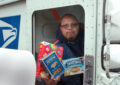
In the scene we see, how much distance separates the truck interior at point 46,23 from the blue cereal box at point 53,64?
1.19 feet

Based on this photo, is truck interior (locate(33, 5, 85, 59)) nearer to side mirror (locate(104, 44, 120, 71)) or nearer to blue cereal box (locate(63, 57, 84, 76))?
blue cereal box (locate(63, 57, 84, 76))

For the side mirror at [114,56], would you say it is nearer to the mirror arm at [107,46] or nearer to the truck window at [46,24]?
the mirror arm at [107,46]

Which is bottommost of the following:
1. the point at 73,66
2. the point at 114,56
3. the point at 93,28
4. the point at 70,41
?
the point at 73,66

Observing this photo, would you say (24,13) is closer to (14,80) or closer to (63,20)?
(63,20)

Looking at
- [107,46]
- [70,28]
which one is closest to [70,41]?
[70,28]

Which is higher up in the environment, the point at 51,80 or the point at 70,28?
the point at 70,28

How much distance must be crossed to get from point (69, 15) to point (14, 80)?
1142 millimetres

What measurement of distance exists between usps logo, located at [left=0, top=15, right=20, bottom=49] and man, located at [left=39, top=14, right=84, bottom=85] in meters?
0.67

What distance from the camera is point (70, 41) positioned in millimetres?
1832

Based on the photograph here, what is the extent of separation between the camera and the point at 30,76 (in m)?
0.99

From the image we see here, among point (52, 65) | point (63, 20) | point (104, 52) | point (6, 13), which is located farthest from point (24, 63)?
point (6, 13)

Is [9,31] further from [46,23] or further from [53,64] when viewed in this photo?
[53,64]

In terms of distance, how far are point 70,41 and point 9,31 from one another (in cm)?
99

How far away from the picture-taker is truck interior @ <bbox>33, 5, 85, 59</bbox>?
6.12ft
